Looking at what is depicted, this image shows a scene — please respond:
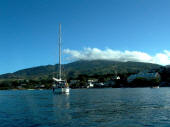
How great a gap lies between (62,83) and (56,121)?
78606 millimetres

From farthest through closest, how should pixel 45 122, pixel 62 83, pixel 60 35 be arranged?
pixel 60 35, pixel 62 83, pixel 45 122

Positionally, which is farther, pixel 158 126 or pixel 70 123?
pixel 70 123

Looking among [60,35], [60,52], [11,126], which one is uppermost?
[60,35]

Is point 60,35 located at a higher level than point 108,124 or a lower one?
higher

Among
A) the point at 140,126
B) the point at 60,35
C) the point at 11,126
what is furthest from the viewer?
the point at 60,35

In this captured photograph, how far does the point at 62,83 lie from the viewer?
357 feet

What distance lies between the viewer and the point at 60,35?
116562 mm

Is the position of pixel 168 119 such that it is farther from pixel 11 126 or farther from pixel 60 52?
pixel 60 52

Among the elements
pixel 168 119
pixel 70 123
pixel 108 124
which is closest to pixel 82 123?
pixel 70 123

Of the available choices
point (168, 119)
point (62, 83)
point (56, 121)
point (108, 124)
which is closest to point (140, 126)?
point (108, 124)

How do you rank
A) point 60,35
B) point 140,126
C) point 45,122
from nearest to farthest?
1. point 140,126
2. point 45,122
3. point 60,35

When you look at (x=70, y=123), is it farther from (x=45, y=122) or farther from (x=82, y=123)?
(x=45, y=122)

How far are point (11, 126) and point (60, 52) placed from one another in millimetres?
84473

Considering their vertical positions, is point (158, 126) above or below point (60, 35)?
below
